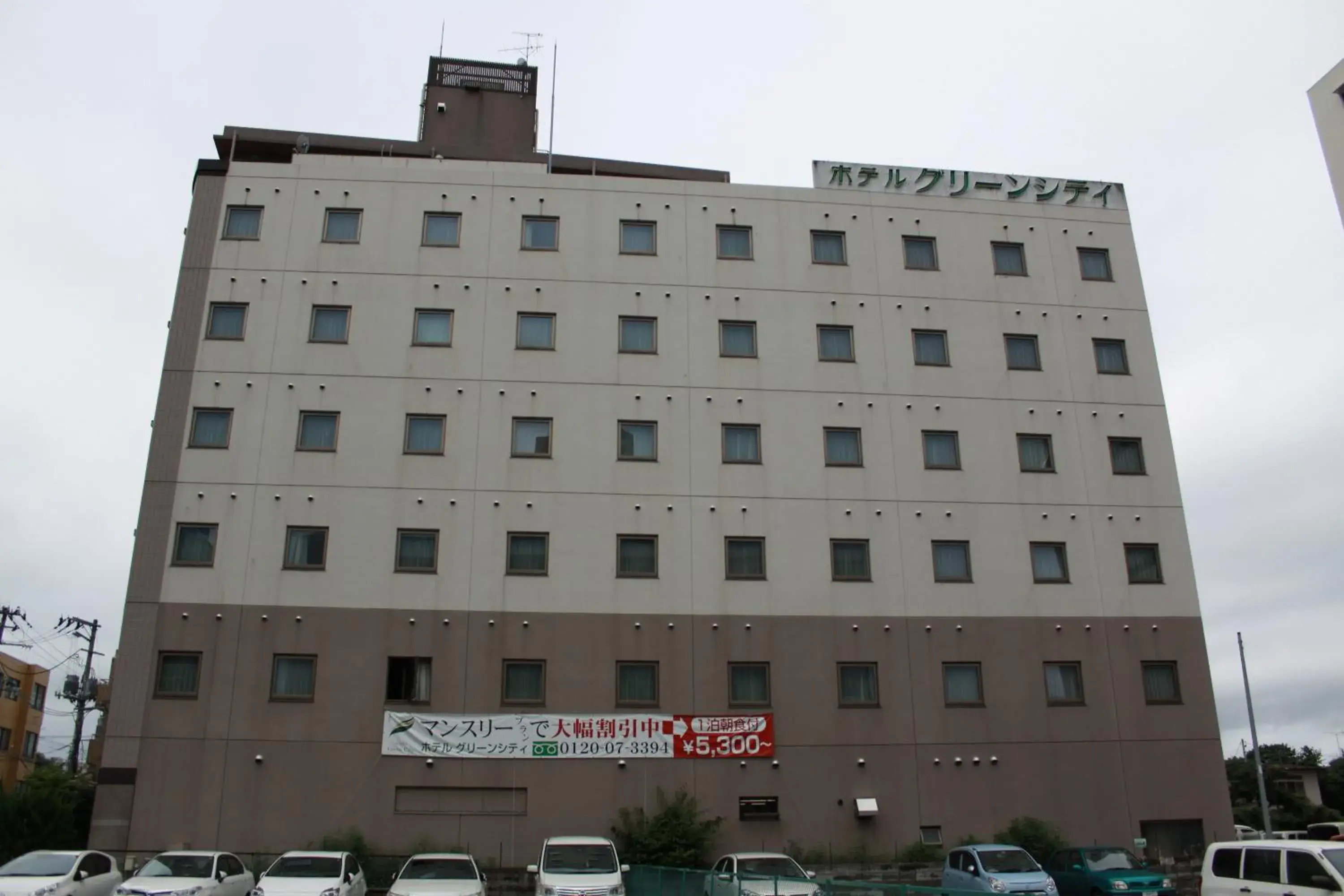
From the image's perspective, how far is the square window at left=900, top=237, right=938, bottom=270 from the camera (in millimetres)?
34844

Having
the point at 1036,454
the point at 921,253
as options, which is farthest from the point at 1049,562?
the point at 921,253

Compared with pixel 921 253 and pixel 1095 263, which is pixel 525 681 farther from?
pixel 1095 263

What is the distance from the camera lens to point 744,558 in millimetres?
30484

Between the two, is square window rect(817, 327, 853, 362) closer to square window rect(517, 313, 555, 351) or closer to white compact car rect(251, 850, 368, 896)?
square window rect(517, 313, 555, 351)

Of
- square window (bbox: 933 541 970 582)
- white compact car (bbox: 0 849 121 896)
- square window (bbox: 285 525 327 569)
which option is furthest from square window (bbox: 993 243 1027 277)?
white compact car (bbox: 0 849 121 896)

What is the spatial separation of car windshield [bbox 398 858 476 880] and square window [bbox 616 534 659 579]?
1064 cm

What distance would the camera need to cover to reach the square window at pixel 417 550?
29547mm

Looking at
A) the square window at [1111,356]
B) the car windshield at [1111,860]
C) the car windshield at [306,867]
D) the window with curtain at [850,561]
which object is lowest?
the car windshield at [1111,860]

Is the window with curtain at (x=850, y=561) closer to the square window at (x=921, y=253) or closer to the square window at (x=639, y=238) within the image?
the square window at (x=921, y=253)

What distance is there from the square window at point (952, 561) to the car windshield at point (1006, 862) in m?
10.2

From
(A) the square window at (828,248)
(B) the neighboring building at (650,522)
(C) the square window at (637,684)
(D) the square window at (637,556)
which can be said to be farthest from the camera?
(A) the square window at (828,248)

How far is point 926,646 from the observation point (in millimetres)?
30094

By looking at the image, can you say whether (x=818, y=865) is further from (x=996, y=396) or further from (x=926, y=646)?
(x=996, y=396)

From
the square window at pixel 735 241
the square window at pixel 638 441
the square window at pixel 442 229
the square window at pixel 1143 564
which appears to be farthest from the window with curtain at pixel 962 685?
the square window at pixel 442 229
